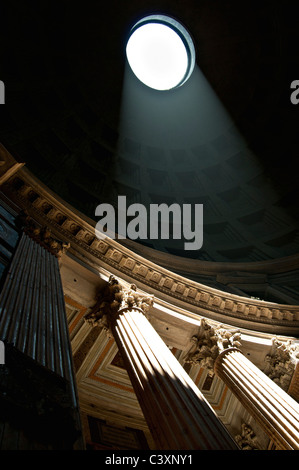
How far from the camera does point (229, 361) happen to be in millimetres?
8453

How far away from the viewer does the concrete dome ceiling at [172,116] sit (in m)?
21.8

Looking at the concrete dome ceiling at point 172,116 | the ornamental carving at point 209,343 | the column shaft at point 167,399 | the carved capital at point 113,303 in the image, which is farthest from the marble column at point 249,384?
the concrete dome ceiling at point 172,116

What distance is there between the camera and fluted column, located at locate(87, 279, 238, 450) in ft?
15.1

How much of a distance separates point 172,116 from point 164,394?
27126 millimetres

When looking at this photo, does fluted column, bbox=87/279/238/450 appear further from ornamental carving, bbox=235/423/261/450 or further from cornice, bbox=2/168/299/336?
ornamental carving, bbox=235/423/261/450

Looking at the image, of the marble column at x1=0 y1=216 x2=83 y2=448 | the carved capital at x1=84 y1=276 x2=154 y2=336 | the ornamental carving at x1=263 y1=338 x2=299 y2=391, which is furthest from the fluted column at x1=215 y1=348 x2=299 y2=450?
the marble column at x1=0 y1=216 x2=83 y2=448

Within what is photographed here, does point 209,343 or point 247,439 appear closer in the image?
point 209,343

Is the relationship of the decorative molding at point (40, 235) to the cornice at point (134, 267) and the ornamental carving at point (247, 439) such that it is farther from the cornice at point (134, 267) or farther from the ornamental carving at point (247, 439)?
the ornamental carving at point (247, 439)

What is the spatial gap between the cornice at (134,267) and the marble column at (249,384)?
166cm

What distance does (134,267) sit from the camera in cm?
1101

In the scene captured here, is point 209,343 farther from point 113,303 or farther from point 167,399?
point 167,399

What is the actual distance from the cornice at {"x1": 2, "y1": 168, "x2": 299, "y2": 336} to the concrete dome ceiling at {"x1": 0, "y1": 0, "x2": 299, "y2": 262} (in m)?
8.46

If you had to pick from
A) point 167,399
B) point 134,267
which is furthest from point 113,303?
point 167,399
